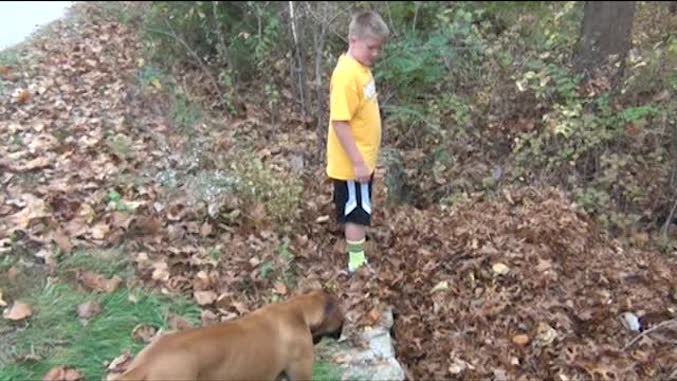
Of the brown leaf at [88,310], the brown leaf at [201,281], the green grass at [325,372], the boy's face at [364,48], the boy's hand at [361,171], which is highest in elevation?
the boy's face at [364,48]

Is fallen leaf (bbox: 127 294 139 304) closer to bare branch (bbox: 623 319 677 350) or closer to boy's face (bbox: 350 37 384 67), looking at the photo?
boy's face (bbox: 350 37 384 67)

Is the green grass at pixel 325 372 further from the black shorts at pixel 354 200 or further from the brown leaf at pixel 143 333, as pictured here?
the black shorts at pixel 354 200

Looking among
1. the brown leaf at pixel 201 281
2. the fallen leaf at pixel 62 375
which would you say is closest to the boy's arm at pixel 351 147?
the brown leaf at pixel 201 281

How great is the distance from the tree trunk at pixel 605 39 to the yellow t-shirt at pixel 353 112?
2613mm

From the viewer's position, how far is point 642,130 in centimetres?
570

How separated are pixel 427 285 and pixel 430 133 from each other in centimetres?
206

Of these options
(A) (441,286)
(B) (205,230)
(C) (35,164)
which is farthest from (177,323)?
(C) (35,164)

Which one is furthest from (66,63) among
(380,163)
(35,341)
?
(35,341)

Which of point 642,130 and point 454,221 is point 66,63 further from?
point 642,130

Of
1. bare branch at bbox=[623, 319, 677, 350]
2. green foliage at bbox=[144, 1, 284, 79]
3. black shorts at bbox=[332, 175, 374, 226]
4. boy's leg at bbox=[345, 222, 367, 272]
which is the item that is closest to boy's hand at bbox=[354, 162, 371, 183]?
black shorts at bbox=[332, 175, 374, 226]

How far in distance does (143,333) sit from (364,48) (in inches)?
77.1

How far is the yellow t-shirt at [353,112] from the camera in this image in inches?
169

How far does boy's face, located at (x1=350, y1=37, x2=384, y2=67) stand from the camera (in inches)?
167

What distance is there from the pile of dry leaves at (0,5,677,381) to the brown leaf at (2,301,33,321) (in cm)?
55
